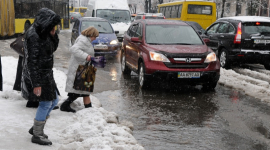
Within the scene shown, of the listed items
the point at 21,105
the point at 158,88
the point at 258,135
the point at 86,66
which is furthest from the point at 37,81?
the point at 158,88

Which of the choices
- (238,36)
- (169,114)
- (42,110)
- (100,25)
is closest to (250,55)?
(238,36)

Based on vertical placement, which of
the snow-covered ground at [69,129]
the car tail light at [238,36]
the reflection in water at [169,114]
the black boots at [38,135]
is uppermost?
the car tail light at [238,36]

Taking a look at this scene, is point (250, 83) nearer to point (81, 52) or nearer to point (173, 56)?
point (173, 56)

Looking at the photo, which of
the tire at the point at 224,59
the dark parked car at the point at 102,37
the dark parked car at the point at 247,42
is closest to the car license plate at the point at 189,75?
the dark parked car at the point at 247,42

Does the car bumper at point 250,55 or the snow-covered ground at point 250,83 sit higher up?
the car bumper at point 250,55

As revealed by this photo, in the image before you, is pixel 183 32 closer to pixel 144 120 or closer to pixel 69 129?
pixel 144 120

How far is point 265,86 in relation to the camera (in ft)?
29.5

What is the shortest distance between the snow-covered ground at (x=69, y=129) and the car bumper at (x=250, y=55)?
662 cm

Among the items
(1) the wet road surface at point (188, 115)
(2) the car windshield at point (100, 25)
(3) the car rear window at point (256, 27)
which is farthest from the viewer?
(2) the car windshield at point (100, 25)

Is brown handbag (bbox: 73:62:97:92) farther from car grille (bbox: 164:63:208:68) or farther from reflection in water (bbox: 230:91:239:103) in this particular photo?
reflection in water (bbox: 230:91:239:103)

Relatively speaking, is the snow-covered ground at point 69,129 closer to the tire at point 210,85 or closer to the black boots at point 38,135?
the black boots at point 38,135

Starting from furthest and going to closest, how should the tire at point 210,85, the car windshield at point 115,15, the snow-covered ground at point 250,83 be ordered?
the car windshield at point 115,15
the tire at point 210,85
the snow-covered ground at point 250,83

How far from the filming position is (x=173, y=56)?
27.3 feet

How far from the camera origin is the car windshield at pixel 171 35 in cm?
921
